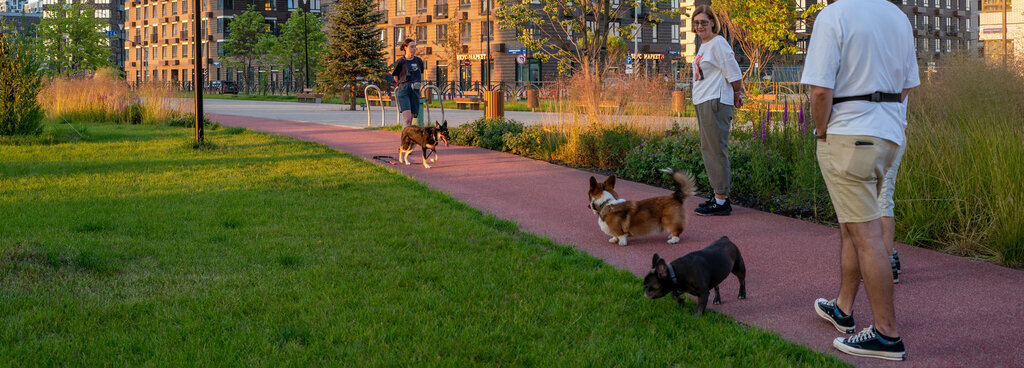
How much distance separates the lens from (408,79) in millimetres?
14648

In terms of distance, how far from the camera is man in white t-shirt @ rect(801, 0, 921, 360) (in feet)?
13.4

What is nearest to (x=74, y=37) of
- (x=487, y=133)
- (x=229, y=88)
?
(x=229, y=88)

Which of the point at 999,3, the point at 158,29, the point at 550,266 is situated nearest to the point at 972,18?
the point at 999,3

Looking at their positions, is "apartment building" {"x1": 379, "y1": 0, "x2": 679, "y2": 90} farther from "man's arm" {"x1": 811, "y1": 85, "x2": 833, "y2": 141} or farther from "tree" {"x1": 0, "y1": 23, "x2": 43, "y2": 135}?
"man's arm" {"x1": 811, "y1": 85, "x2": 833, "y2": 141}

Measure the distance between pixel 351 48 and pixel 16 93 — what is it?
2617 centimetres

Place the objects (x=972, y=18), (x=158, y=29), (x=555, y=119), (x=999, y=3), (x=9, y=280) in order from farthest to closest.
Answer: (x=158, y=29), (x=972, y=18), (x=999, y=3), (x=555, y=119), (x=9, y=280)

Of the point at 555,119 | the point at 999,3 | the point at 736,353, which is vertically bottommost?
the point at 736,353

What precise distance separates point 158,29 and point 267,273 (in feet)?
352

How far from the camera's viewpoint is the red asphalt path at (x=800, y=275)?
444cm

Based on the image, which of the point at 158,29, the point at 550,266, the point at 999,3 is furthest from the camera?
the point at 158,29

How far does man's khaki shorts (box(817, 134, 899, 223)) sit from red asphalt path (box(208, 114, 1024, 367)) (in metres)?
0.69

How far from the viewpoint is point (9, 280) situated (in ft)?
17.6

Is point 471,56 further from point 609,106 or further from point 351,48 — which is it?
point 609,106

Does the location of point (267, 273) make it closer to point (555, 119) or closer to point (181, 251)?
point (181, 251)
